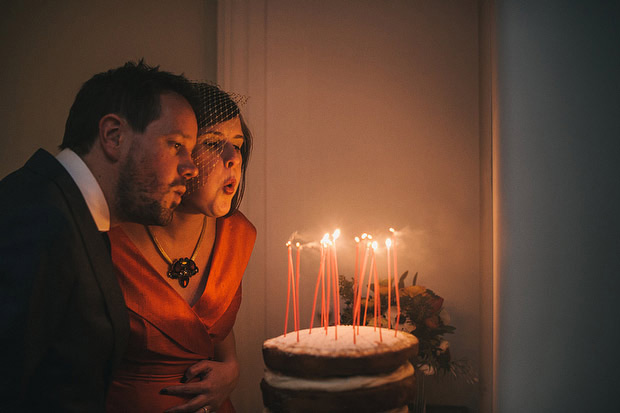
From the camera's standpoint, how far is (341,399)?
104 cm

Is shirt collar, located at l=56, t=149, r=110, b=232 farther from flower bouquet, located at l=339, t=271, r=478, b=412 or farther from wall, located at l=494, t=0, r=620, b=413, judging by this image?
wall, located at l=494, t=0, r=620, b=413

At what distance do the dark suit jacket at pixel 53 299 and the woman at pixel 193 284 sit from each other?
13 cm

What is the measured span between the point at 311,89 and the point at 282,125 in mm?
187

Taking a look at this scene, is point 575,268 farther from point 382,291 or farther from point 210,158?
point 210,158

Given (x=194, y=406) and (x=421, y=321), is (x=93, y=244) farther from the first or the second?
(x=421, y=321)

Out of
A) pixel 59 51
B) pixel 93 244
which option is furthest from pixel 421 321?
pixel 59 51

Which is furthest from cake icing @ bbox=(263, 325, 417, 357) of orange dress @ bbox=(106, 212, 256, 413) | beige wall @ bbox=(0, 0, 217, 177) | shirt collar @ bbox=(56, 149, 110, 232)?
beige wall @ bbox=(0, 0, 217, 177)

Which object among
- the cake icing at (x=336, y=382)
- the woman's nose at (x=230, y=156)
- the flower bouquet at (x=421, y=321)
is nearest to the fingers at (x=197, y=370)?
the cake icing at (x=336, y=382)

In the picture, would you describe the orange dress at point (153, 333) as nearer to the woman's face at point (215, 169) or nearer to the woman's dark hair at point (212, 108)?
the woman's face at point (215, 169)

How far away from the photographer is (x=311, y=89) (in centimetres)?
197

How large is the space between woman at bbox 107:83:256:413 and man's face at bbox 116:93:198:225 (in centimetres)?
14

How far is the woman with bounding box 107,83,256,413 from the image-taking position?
128 centimetres

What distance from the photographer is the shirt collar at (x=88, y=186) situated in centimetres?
116

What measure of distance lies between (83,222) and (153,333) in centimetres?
36
